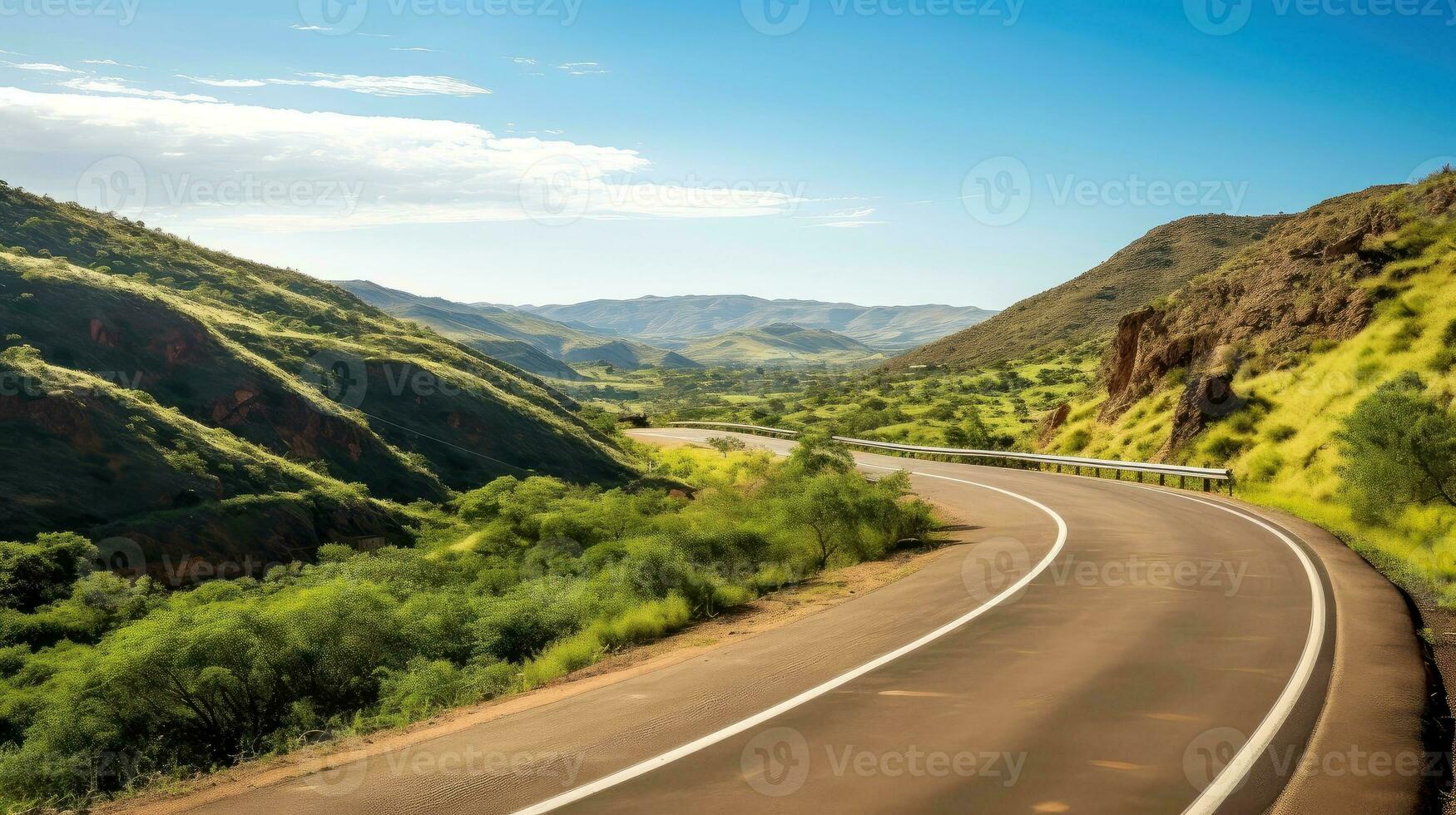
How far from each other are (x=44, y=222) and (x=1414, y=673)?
5907 centimetres

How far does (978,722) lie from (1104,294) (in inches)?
4369

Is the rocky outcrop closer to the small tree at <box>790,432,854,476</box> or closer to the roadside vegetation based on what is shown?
the small tree at <box>790,432,854,476</box>

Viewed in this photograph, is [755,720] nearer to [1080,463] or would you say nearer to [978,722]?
[978,722]

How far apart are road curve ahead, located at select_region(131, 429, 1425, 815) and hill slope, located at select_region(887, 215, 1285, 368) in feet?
283

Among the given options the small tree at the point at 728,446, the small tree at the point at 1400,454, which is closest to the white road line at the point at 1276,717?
the small tree at the point at 1400,454

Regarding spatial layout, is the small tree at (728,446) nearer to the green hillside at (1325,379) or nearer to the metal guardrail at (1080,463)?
the metal guardrail at (1080,463)

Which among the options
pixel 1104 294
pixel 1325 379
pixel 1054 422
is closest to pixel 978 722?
pixel 1325 379

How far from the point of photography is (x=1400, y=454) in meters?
16.0

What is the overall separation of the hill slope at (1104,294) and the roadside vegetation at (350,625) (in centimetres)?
8210

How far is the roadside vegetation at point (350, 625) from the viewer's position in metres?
9.11

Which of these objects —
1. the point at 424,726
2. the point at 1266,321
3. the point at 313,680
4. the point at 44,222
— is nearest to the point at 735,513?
the point at 313,680

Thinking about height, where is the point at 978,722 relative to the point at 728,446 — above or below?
above

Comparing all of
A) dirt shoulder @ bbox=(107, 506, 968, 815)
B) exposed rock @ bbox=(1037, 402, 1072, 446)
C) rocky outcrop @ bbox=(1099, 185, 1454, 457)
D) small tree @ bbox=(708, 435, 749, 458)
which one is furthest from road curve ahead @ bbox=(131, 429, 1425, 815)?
small tree @ bbox=(708, 435, 749, 458)

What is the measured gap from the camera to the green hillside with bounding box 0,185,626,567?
21.0 m
